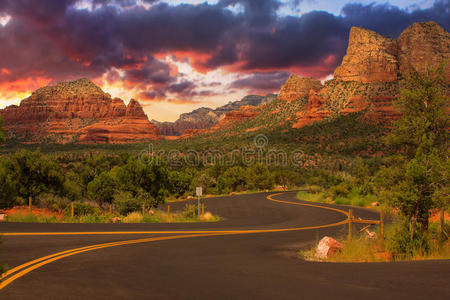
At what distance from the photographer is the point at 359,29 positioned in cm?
12838

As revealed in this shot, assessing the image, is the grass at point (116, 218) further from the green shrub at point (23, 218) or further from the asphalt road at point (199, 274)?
the asphalt road at point (199, 274)

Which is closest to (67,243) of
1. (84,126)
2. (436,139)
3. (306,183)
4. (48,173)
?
(436,139)

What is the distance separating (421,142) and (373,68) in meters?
109

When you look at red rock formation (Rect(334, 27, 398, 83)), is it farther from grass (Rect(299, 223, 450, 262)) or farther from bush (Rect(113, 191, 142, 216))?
grass (Rect(299, 223, 450, 262))

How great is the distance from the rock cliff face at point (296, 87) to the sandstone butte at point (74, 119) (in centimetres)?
6831

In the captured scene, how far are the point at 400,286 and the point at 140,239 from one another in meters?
10.5

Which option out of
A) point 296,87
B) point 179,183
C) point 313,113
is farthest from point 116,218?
point 296,87

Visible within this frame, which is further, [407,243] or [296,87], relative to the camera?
[296,87]

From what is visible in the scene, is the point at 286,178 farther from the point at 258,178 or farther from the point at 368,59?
the point at 368,59

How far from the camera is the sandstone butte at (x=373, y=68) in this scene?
99625 mm

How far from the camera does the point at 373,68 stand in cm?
11181

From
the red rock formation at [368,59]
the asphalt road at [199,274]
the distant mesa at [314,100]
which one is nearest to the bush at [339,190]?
the distant mesa at [314,100]

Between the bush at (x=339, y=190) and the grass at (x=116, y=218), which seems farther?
the bush at (x=339, y=190)

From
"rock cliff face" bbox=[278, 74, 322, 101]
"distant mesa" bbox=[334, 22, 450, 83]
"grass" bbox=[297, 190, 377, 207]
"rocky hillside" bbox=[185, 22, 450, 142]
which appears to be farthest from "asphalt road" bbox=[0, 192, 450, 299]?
"rock cliff face" bbox=[278, 74, 322, 101]
